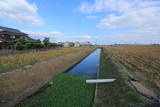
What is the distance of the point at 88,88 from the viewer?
770cm

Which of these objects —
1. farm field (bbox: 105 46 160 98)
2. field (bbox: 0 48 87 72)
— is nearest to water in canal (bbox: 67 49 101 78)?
farm field (bbox: 105 46 160 98)

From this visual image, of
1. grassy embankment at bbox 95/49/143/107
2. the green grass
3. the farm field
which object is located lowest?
the green grass

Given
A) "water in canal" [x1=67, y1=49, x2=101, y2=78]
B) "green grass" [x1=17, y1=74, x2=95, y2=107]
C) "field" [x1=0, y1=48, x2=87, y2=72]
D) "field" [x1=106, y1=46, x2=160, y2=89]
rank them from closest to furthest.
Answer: "green grass" [x1=17, y1=74, x2=95, y2=107] → "field" [x1=106, y1=46, x2=160, y2=89] → "field" [x1=0, y1=48, x2=87, y2=72] → "water in canal" [x1=67, y1=49, x2=101, y2=78]

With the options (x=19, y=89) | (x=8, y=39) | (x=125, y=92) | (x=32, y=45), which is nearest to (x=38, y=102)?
(x=19, y=89)

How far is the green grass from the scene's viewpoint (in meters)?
5.80

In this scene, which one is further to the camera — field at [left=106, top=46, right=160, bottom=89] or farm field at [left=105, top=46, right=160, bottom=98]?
field at [left=106, top=46, right=160, bottom=89]

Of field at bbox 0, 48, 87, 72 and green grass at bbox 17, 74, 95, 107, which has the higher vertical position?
field at bbox 0, 48, 87, 72

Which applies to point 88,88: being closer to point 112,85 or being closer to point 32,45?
point 112,85

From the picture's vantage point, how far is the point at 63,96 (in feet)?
21.5

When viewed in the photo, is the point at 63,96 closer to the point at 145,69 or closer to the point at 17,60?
the point at 145,69

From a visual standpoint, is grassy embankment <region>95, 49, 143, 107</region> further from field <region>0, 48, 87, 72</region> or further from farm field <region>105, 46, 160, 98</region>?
field <region>0, 48, 87, 72</region>

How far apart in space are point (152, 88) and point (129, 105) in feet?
8.26

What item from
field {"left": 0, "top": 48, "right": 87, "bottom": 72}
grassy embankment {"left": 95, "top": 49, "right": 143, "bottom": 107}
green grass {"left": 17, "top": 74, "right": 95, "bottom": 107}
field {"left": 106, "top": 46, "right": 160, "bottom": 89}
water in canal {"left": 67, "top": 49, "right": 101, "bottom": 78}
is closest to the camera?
grassy embankment {"left": 95, "top": 49, "right": 143, "bottom": 107}

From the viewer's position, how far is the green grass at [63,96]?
5.80 metres
